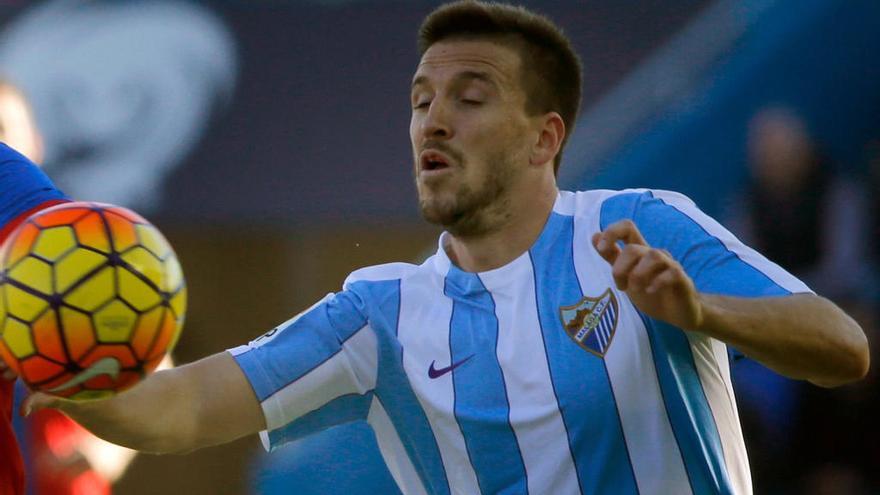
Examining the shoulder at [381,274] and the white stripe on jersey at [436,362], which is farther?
the shoulder at [381,274]

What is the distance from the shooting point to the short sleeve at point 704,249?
3238 mm

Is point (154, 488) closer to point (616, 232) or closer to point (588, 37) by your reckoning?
point (588, 37)

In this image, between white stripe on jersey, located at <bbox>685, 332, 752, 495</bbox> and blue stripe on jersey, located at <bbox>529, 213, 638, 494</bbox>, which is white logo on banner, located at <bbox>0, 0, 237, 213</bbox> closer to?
blue stripe on jersey, located at <bbox>529, 213, 638, 494</bbox>

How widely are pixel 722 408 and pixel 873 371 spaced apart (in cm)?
340

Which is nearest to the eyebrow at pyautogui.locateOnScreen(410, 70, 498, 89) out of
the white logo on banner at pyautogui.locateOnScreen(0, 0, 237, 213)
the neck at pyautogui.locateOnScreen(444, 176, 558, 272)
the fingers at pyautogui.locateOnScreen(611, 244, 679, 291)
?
the neck at pyautogui.locateOnScreen(444, 176, 558, 272)

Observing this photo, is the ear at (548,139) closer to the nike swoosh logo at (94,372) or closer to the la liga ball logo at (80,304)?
the la liga ball logo at (80,304)

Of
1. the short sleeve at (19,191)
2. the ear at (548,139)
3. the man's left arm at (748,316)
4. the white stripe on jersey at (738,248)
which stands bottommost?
the short sleeve at (19,191)

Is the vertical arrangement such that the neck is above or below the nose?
below

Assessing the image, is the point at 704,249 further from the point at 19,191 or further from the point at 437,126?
the point at 19,191

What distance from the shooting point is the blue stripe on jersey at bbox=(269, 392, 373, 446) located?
12.4 ft

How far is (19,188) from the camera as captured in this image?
348 cm

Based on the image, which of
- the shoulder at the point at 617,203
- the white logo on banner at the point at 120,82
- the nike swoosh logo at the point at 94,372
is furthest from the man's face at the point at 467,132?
the white logo on banner at the point at 120,82

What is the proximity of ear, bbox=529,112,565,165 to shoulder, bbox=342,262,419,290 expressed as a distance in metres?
0.47

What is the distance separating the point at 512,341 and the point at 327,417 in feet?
1.91
